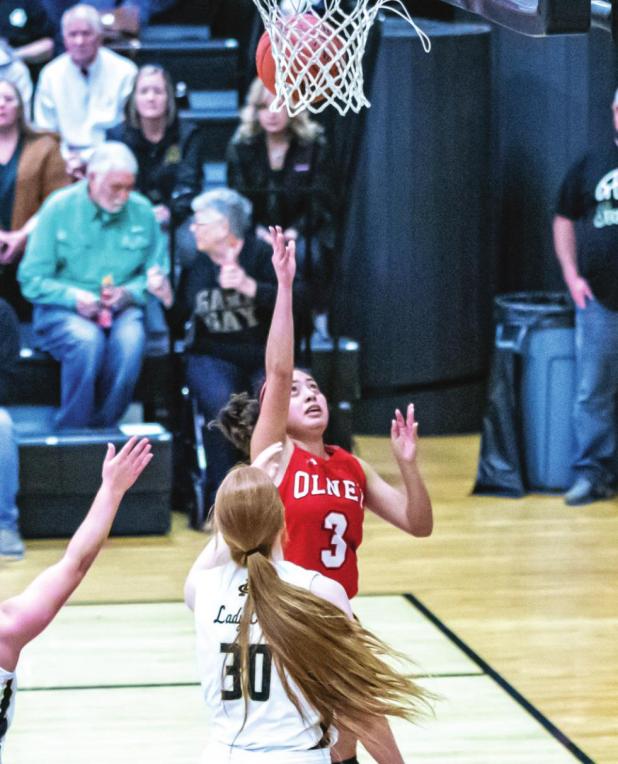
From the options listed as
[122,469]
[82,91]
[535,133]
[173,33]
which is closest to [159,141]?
[82,91]

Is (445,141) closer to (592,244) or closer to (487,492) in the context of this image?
(592,244)

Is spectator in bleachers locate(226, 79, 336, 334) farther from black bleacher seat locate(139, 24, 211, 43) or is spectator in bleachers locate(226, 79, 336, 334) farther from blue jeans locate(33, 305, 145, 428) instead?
black bleacher seat locate(139, 24, 211, 43)

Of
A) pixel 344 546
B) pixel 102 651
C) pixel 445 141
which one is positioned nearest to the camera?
pixel 344 546

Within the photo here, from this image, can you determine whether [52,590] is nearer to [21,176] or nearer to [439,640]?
[439,640]

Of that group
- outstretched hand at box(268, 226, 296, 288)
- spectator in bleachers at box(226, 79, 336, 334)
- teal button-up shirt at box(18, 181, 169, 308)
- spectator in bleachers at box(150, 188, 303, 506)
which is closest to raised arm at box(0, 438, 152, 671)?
outstretched hand at box(268, 226, 296, 288)

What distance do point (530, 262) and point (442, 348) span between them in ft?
3.02

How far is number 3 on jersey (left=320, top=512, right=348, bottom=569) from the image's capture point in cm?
439

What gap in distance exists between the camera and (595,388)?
8680 millimetres

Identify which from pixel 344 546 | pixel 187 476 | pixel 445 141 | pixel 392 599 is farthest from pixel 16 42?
pixel 344 546

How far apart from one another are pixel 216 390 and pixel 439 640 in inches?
81.3

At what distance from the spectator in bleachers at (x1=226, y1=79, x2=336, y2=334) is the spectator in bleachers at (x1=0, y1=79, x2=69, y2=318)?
989 mm

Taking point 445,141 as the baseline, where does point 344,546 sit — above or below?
below

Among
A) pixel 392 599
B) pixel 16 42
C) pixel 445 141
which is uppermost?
pixel 16 42

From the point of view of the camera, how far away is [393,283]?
1013 centimetres
